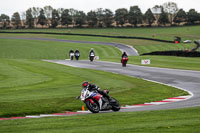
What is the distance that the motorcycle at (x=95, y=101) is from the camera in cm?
1260

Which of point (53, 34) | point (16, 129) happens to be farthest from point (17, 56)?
point (16, 129)

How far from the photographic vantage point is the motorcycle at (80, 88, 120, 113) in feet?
41.3

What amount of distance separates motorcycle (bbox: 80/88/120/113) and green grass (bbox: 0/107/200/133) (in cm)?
98

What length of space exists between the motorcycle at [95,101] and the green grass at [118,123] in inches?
38.4

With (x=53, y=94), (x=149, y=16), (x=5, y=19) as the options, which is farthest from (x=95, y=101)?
(x=5, y=19)

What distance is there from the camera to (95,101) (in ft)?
41.9

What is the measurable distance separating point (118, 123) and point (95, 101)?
103 inches

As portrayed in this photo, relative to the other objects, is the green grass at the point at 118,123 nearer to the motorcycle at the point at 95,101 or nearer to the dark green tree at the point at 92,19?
the motorcycle at the point at 95,101

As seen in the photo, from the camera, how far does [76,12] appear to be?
6348 inches

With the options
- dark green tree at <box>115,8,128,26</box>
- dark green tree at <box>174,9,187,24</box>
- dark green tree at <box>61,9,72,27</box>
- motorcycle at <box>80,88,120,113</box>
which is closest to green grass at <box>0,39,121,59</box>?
motorcycle at <box>80,88,120,113</box>

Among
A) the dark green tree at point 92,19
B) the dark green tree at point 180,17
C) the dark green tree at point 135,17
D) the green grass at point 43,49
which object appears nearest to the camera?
the green grass at point 43,49

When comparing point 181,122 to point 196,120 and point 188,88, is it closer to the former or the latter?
point 196,120

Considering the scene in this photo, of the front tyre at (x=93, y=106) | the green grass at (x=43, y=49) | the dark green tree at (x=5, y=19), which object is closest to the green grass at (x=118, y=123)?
the front tyre at (x=93, y=106)

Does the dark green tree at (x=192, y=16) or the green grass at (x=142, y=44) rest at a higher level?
the dark green tree at (x=192, y=16)
